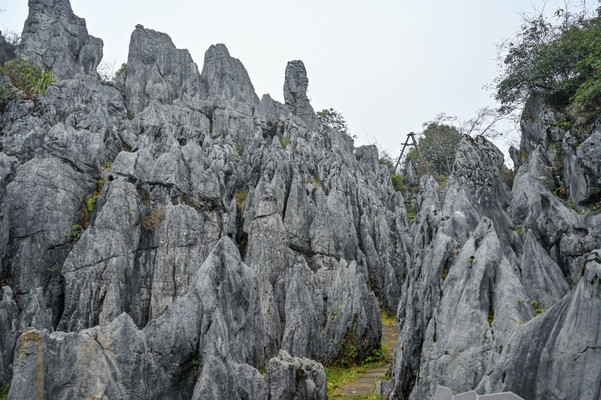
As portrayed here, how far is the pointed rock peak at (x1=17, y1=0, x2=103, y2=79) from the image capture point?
149 ft

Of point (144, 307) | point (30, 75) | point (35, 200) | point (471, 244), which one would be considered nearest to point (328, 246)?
point (144, 307)

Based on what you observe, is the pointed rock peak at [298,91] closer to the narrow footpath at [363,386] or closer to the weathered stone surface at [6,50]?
the weathered stone surface at [6,50]

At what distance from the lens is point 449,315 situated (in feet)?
29.0

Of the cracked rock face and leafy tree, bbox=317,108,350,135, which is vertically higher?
leafy tree, bbox=317,108,350,135

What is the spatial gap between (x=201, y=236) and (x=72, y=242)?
6.61 meters

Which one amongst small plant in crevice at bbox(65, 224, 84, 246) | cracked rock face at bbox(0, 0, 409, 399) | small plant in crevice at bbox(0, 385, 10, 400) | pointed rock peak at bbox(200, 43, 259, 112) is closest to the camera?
cracked rock face at bbox(0, 0, 409, 399)

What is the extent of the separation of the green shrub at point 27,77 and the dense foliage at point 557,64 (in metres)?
30.8

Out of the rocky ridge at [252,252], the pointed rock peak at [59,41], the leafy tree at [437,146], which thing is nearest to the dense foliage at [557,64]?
the rocky ridge at [252,252]

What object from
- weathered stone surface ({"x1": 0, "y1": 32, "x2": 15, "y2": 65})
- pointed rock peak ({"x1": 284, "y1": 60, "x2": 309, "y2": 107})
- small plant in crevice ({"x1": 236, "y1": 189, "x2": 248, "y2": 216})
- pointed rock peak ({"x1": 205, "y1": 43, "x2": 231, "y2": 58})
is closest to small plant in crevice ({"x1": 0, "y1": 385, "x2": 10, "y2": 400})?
small plant in crevice ({"x1": 236, "y1": 189, "x2": 248, "y2": 216})

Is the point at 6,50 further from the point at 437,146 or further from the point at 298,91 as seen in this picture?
the point at 437,146

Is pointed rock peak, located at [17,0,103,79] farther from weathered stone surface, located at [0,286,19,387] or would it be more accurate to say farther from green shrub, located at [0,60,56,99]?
weathered stone surface, located at [0,286,19,387]

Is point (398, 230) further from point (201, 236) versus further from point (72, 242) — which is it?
point (72, 242)

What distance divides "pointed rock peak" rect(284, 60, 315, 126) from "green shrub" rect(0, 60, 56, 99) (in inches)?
936

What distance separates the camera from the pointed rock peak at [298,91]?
1965 inches
